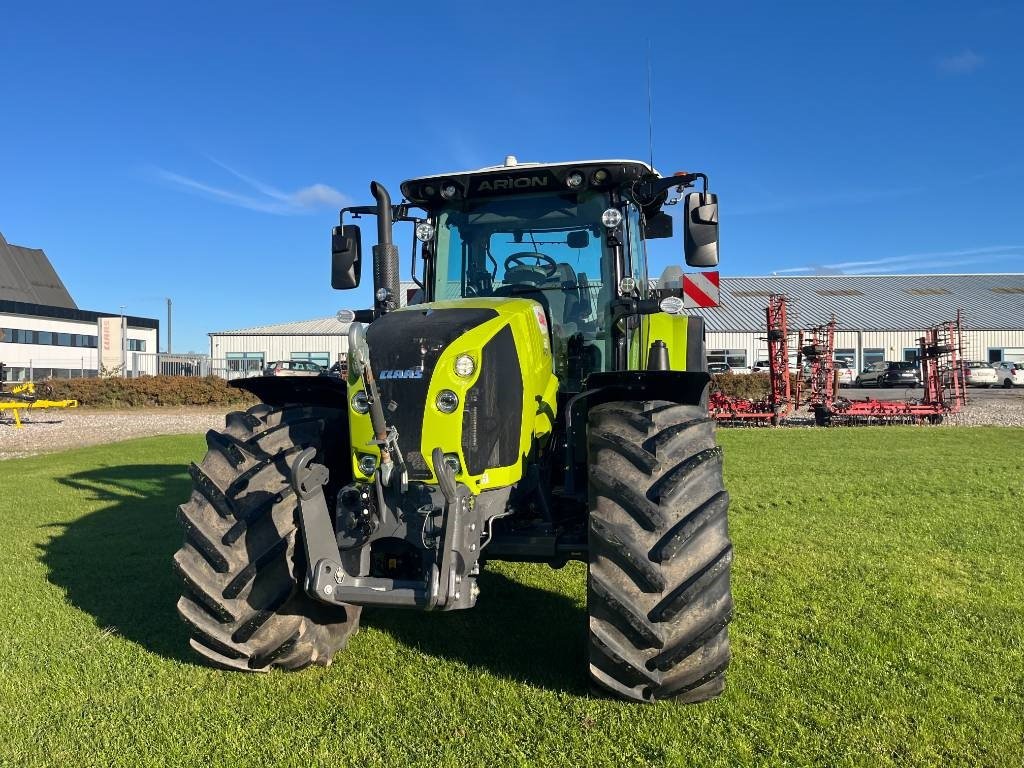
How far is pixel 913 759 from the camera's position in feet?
10.2

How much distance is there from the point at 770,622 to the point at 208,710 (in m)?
3.08

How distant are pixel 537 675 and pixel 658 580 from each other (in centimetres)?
94

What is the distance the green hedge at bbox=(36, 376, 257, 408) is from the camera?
28.1 m

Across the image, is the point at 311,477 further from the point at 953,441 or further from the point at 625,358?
the point at 953,441

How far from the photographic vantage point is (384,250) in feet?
12.9

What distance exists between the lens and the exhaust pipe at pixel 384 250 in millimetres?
3912

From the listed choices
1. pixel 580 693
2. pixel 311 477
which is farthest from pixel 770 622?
pixel 311 477

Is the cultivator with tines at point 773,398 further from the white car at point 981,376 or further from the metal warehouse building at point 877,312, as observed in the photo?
the white car at point 981,376

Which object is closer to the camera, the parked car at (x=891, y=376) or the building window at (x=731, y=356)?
the parked car at (x=891, y=376)

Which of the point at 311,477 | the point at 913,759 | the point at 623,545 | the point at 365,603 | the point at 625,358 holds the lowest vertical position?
the point at 913,759

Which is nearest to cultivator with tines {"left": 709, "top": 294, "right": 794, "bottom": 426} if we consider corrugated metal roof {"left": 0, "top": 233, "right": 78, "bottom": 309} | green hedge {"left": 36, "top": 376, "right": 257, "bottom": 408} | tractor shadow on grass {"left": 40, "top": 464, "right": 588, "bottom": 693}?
tractor shadow on grass {"left": 40, "top": 464, "right": 588, "bottom": 693}

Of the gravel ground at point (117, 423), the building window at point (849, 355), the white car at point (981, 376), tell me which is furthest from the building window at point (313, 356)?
the white car at point (981, 376)

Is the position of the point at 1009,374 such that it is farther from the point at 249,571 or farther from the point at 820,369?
the point at 249,571

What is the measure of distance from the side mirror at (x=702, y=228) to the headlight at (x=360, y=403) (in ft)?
8.24
